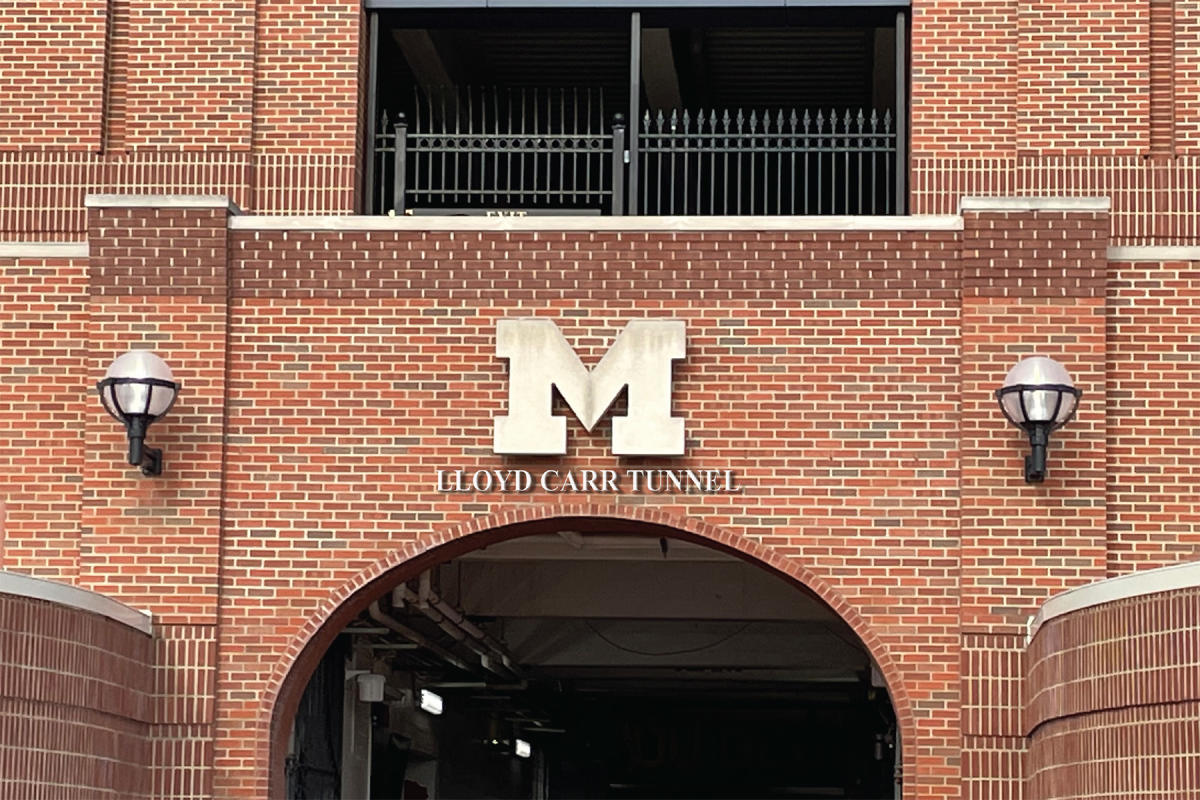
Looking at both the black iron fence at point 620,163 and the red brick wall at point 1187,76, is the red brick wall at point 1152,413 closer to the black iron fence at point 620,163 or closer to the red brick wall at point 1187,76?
the red brick wall at point 1187,76

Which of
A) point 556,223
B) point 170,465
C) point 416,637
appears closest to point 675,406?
point 556,223

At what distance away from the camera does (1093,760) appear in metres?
12.3

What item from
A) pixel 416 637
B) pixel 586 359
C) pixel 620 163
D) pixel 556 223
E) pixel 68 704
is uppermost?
pixel 620 163

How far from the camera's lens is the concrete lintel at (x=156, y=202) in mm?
14312

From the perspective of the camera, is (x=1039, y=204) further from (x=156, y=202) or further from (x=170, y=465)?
(x=170, y=465)

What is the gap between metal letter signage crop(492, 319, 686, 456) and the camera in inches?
551

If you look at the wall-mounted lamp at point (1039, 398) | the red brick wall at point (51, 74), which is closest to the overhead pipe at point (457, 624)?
the red brick wall at point (51, 74)

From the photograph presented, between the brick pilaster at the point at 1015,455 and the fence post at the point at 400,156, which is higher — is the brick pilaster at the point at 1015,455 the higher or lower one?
the lower one

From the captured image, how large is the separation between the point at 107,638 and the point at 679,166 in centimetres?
876

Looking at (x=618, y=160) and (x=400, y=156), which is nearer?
(x=618, y=160)

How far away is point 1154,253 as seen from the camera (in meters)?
14.4

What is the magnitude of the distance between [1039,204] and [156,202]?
589 centimetres

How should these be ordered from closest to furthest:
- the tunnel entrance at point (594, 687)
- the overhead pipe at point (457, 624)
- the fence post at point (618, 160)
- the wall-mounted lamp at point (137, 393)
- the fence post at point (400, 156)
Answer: the wall-mounted lamp at point (137, 393), the fence post at point (618, 160), the fence post at point (400, 156), the overhead pipe at point (457, 624), the tunnel entrance at point (594, 687)

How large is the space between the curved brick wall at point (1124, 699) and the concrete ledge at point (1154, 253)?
2.87 metres
